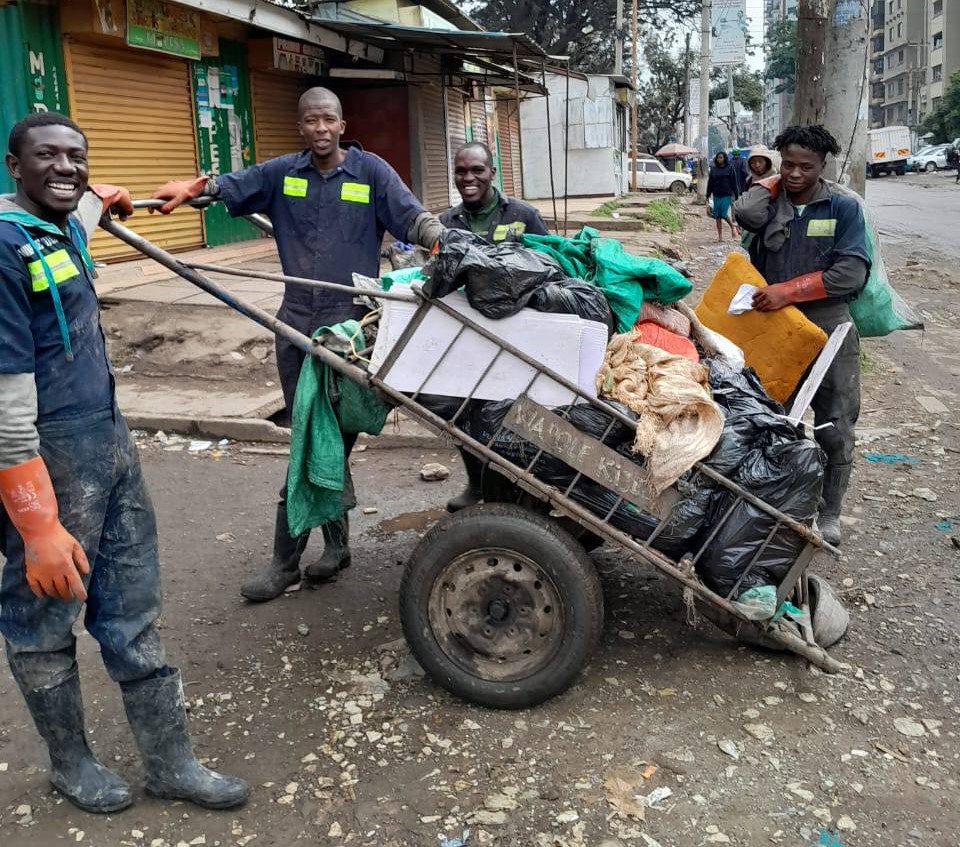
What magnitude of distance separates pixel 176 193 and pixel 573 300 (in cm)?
156

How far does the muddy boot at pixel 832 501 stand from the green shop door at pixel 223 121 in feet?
28.6

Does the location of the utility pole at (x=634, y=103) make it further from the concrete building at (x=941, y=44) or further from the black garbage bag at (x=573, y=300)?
the concrete building at (x=941, y=44)

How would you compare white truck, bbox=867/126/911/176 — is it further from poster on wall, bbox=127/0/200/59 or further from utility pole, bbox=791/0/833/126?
utility pole, bbox=791/0/833/126

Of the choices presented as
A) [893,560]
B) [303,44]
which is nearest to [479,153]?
[893,560]

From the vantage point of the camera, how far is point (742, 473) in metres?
2.97

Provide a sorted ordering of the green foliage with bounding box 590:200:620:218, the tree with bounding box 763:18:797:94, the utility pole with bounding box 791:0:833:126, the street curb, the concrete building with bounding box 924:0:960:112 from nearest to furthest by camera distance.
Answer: the street curb
the utility pole with bounding box 791:0:833:126
the green foliage with bounding box 590:200:620:218
the concrete building with bounding box 924:0:960:112
the tree with bounding box 763:18:797:94

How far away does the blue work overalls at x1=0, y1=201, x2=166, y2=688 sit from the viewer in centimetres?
217

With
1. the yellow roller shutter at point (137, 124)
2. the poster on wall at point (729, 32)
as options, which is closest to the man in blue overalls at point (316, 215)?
the yellow roller shutter at point (137, 124)

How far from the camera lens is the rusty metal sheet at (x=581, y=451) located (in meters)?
2.89

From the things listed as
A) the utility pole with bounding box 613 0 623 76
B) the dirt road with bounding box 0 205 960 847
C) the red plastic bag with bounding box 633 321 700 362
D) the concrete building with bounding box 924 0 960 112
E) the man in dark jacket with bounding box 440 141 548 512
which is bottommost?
the dirt road with bounding box 0 205 960 847

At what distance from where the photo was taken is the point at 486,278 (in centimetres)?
287

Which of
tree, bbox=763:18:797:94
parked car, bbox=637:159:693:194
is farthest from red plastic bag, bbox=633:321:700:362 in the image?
tree, bbox=763:18:797:94

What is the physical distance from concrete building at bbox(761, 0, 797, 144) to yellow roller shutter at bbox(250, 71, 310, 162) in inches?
2555

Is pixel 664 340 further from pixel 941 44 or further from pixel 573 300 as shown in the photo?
pixel 941 44
